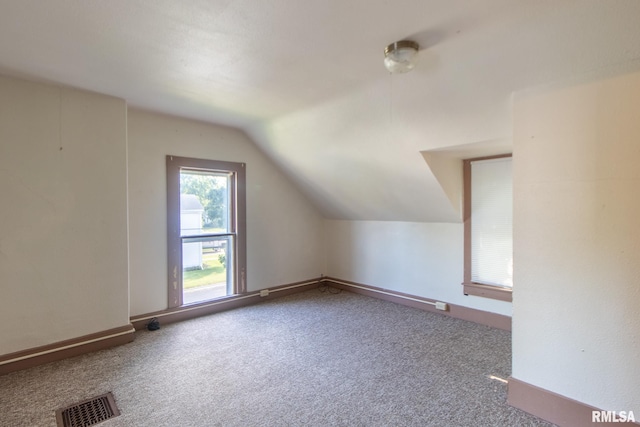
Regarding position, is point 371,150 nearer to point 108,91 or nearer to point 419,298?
point 419,298

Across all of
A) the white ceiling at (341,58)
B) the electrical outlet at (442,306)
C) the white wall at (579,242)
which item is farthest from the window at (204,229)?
the white wall at (579,242)

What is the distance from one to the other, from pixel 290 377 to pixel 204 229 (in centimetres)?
222

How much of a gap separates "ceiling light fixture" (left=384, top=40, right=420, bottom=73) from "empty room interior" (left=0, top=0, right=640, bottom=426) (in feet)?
0.04

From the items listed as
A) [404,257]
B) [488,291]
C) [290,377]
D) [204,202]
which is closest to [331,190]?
[404,257]

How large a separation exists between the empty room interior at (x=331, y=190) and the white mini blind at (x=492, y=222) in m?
0.02

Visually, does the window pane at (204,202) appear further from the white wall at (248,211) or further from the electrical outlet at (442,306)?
the electrical outlet at (442,306)

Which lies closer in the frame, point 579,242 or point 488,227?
point 579,242

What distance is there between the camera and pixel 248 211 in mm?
4410

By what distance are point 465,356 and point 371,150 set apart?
2078mm

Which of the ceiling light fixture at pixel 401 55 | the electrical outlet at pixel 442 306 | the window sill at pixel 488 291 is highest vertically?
the ceiling light fixture at pixel 401 55

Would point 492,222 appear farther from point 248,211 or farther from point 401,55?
point 248,211

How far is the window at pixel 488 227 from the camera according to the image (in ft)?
11.0

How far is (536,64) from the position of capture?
6.30ft

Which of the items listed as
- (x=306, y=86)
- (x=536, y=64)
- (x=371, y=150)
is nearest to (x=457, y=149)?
(x=371, y=150)
